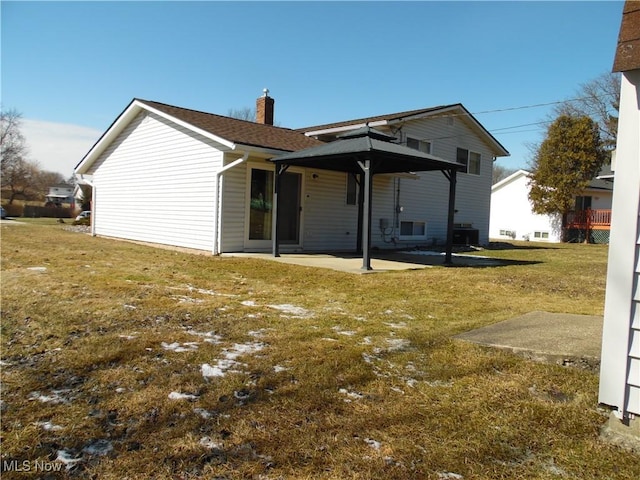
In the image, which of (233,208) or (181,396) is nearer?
(181,396)

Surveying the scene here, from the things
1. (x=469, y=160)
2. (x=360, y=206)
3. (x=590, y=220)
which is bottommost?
(x=360, y=206)

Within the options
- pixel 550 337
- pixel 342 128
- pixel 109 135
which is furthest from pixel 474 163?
pixel 550 337

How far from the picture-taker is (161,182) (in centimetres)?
1337

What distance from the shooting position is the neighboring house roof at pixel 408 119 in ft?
49.1

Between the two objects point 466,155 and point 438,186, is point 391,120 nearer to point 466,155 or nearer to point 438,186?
point 438,186

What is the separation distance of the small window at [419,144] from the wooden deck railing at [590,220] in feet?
44.8

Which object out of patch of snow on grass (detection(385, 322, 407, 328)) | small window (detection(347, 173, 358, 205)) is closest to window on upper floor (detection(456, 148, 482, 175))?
small window (detection(347, 173, 358, 205))

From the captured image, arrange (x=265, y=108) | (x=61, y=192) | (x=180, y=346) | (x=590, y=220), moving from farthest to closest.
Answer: (x=61, y=192)
(x=590, y=220)
(x=265, y=108)
(x=180, y=346)

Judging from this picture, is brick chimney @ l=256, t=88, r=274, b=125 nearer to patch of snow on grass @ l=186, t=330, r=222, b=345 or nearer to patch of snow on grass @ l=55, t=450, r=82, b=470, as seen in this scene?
patch of snow on grass @ l=186, t=330, r=222, b=345

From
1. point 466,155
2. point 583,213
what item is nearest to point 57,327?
point 466,155

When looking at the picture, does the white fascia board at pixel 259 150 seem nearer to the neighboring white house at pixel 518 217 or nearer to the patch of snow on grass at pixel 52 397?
the patch of snow on grass at pixel 52 397

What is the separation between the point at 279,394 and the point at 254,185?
30.1 feet

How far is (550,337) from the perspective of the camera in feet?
13.4

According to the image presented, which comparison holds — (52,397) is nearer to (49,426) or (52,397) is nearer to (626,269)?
(49,426)
